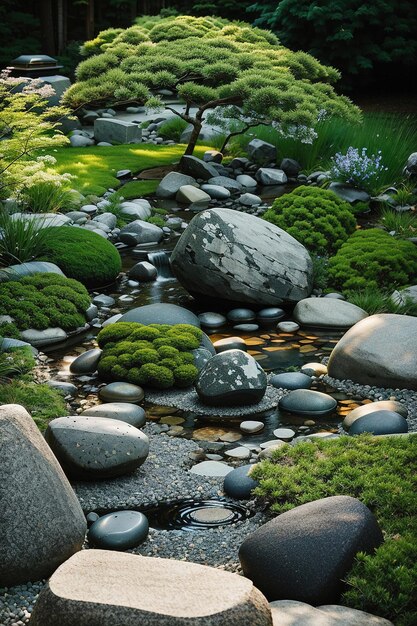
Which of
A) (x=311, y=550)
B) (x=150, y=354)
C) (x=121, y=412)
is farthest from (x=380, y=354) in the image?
(x=311, y=550)

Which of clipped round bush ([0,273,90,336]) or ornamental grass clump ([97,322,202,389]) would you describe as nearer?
ornamental grass clump ([97,322,202,389])

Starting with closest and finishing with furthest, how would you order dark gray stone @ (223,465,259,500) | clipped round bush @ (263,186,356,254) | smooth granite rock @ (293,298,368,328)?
dark gray stone @ (223,465,259,500) → smooth granite rock @ (293,298,368,328) → clipped round bush @ (263,186,356,254)

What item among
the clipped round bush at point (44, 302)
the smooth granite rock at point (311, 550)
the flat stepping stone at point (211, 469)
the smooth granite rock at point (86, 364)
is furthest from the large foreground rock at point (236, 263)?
the smooth granite rock at point (311, 550)

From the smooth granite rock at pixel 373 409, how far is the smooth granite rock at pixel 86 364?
90.9 inches

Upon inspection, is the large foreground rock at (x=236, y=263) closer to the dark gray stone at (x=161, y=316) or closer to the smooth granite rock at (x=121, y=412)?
the dark gray stone at (x=161, y=316)

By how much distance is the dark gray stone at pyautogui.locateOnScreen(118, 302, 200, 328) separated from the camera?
797cm

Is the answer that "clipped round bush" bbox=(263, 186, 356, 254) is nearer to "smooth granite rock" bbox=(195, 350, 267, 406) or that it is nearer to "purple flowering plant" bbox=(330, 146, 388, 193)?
"purple flowering plant" bbox=(330, 146, 388, 193)

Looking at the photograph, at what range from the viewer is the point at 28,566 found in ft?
13.8

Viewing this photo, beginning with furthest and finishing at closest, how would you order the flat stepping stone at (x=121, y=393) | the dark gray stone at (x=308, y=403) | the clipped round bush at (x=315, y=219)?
the clipped round bush at (x=315, y=219)
the flat stepping stone at (x=121, y=393)
the dark gray stone at (x=308, y=403)

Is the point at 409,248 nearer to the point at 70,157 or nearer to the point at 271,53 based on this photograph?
the point at 271,53

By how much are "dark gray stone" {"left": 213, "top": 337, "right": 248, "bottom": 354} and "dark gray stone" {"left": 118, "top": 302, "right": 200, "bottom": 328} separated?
317mm

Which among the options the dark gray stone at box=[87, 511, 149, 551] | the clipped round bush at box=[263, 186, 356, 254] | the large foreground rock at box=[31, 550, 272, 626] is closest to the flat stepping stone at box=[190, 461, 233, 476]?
the dark gray stone at box=[87, 511, 149, 551]

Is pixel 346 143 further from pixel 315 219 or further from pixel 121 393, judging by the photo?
pixel 121 393

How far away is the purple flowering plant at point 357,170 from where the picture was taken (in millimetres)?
12828
